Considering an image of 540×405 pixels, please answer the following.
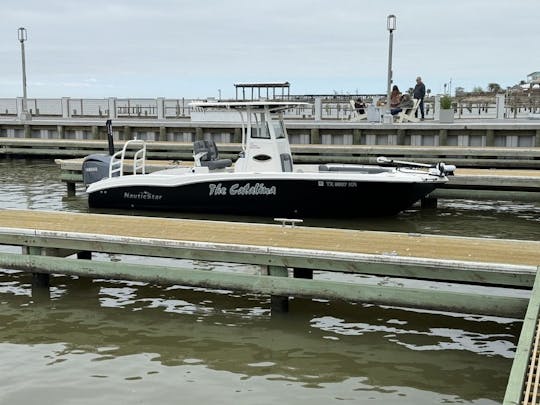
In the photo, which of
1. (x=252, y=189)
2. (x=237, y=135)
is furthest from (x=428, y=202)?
(x=237, y=135)

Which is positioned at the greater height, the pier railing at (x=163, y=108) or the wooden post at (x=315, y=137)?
the pier railing at (x=163, y=108)

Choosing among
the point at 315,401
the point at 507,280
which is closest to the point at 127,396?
the point at 315,401

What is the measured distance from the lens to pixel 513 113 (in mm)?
32594

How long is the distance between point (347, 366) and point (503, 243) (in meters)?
2.94

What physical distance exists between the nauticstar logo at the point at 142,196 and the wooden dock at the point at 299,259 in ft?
16.2

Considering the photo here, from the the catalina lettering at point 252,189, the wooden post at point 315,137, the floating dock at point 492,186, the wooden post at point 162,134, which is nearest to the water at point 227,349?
the the catalina lettering at point 252,189

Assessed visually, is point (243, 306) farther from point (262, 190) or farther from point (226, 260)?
point (262, 190)

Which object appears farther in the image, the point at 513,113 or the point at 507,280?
the point at 513,113

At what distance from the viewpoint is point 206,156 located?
15.2 meters

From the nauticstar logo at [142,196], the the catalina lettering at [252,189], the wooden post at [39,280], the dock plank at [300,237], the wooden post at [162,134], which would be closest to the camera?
the dock plank at [300,237]

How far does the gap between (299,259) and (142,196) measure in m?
7.89

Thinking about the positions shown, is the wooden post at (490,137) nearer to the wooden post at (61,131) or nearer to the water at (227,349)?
the water at (227,349)

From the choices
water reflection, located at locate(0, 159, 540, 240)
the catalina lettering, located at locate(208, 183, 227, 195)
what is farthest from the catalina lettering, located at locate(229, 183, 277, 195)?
water reflection, located at locate(0, 159, 540, 240)

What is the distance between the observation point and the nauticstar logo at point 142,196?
1498 centimetres
